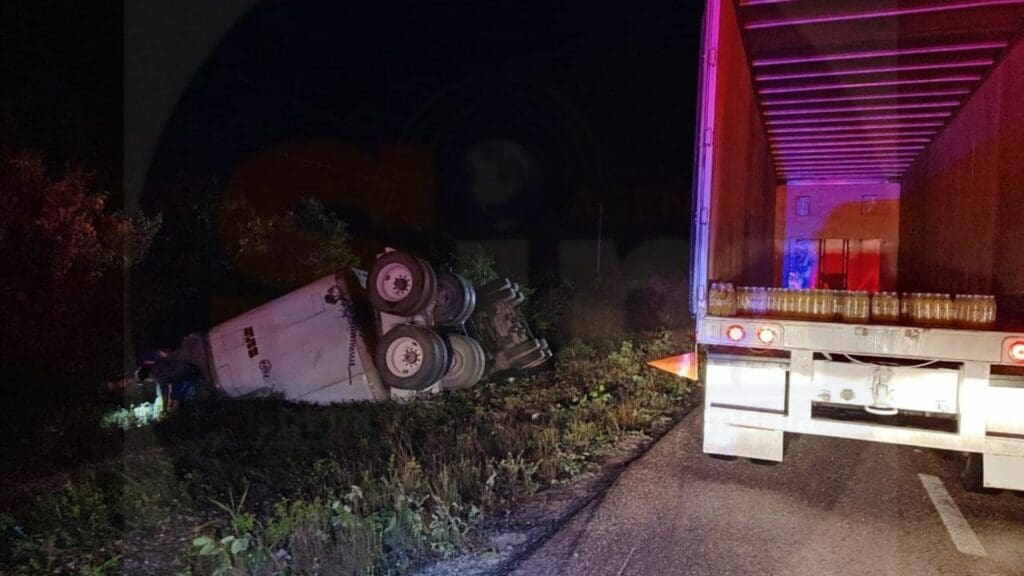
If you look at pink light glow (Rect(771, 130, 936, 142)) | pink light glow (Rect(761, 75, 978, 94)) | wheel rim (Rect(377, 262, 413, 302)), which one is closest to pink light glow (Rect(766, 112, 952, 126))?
pink light glow (Rect(771, 130, 936, 142))

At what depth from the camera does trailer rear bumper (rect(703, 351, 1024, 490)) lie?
4.61 m

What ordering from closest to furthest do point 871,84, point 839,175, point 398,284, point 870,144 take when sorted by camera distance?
point 871,84 → point 398,284 → point 870,144 → point 839,175

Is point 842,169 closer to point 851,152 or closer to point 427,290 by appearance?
point 851,152

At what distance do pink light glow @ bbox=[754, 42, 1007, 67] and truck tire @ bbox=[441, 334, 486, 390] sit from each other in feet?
14.8

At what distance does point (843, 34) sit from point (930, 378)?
3681 millimetres

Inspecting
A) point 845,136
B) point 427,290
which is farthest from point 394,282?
point 845,136

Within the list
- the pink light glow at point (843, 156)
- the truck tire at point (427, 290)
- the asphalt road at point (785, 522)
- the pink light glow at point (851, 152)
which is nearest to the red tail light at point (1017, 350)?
the asphalt road at point (785, 522)

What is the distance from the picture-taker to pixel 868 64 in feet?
23.9

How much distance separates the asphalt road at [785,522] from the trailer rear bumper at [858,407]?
0.38m

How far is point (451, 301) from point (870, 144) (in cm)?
603

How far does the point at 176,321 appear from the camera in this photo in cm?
1022

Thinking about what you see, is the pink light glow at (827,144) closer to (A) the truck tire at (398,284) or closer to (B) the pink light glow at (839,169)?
(B) the pink light glow at (839,169)

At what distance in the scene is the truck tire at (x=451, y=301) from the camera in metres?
8.46

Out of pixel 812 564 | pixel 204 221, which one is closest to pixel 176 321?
pixel 204 221
